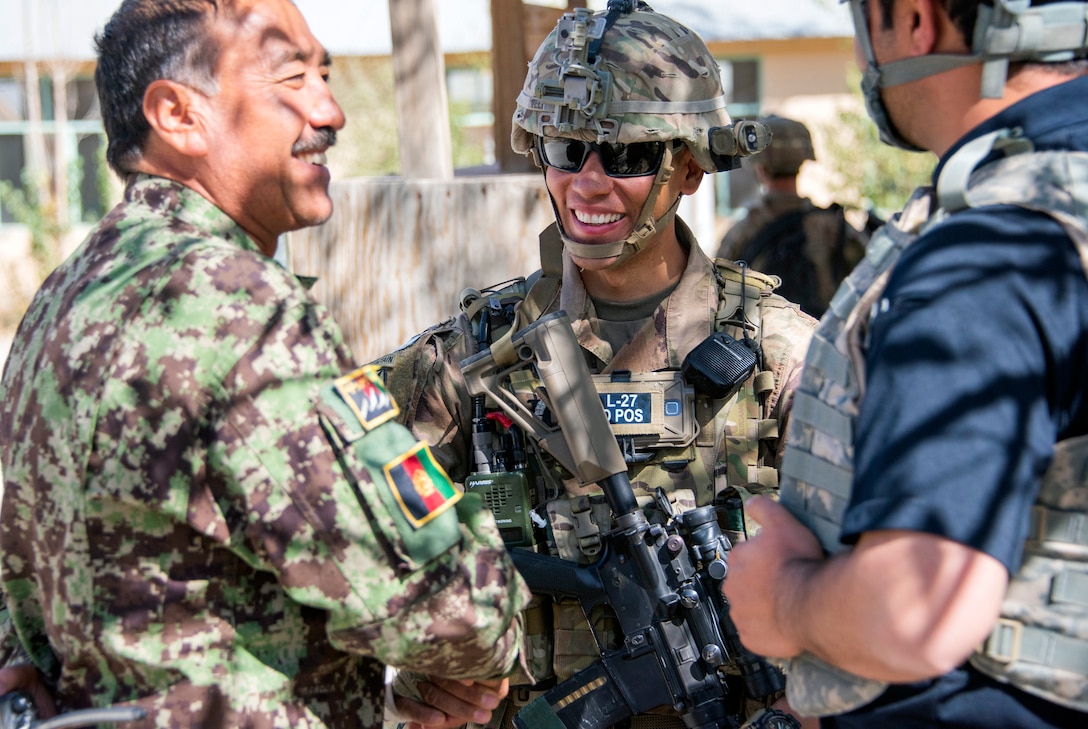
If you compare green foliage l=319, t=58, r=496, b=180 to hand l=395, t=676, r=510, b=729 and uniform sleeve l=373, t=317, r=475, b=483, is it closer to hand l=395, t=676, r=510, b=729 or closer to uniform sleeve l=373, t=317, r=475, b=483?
uniform sleeve l=373, t=317, r=475, b=483

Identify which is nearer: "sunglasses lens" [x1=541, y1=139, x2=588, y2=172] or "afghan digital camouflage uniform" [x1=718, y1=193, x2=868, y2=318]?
"sunglasses lens" [x1=541, y1=139, x2=588, y2=172]

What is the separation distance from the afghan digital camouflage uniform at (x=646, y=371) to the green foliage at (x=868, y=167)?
38.0ft

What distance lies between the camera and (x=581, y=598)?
8.25ft

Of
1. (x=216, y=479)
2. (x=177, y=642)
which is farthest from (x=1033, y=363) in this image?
(x=177, y=642)

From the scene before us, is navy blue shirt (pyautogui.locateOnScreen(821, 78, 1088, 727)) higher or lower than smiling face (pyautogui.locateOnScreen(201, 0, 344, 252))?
lower

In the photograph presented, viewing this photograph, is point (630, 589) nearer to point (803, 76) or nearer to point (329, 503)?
point (329, 503)

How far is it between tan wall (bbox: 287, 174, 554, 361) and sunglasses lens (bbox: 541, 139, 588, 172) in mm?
1333

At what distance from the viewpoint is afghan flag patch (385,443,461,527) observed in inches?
68.1

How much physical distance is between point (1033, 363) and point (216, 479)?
112cm

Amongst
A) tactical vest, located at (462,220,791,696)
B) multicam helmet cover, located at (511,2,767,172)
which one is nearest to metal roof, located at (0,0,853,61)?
multicam helmet cover, located at (511,2,767,172)

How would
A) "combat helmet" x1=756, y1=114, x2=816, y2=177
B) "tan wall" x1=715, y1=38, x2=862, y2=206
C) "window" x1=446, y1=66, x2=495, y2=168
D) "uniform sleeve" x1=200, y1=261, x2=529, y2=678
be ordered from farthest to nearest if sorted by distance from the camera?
"window" x1=446, y1=66, x2=495, y2=168, "tan wall" x1=715, y1=38, x2=862, y2=206, "combat helmet" x1=756, y1=114, x2=816, y2=177, "uniform sleeve" x1=200, y1=261, x2=529, y2=678

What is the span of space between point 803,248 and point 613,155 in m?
3.56

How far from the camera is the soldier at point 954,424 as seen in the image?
53.7 inches

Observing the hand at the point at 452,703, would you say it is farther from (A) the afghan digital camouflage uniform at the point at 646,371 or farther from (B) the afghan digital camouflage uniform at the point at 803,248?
(B) the afghan digital camouflage uniform at the point at 803,248
